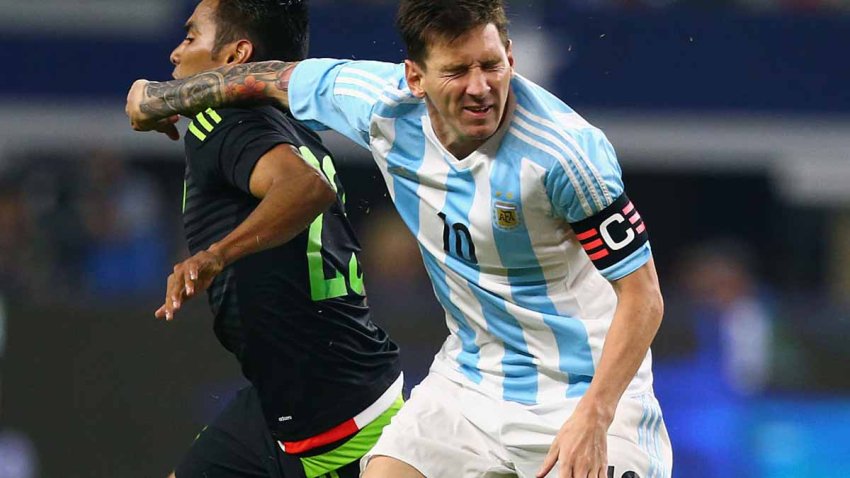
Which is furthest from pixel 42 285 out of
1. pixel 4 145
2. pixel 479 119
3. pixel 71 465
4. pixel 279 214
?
pixel 479 119

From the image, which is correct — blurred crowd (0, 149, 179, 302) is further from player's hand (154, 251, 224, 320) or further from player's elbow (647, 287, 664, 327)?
player's elbow (647, 287, 664, 327)

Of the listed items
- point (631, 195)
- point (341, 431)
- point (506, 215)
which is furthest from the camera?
point (631, 195)

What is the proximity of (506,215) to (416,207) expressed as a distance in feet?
1.30

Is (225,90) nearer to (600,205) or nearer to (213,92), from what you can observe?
(213,92)

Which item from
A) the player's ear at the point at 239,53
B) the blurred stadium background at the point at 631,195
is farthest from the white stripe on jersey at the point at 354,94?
the blurred stadium background at the point at 631,195

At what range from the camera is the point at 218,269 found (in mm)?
4586

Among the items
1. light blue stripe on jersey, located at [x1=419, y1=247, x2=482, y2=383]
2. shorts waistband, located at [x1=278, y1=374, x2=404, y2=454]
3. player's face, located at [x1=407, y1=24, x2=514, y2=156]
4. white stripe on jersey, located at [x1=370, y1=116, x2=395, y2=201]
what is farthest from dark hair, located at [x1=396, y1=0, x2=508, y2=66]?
shorts waistband, located at [x1=278, y1=374, x2=404, y2=454]

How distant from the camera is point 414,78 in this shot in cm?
459

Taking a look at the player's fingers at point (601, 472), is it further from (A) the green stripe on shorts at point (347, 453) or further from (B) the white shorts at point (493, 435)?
(A) the green stripe on shorts at point (347, 453)

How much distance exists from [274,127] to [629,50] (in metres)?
9.03

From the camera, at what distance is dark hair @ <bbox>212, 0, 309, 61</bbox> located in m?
5.58

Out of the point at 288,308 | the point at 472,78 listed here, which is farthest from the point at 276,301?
the point at 472,78

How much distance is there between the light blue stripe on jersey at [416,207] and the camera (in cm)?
470

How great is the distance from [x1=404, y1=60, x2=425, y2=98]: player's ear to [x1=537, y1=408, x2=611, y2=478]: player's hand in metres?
1.11
